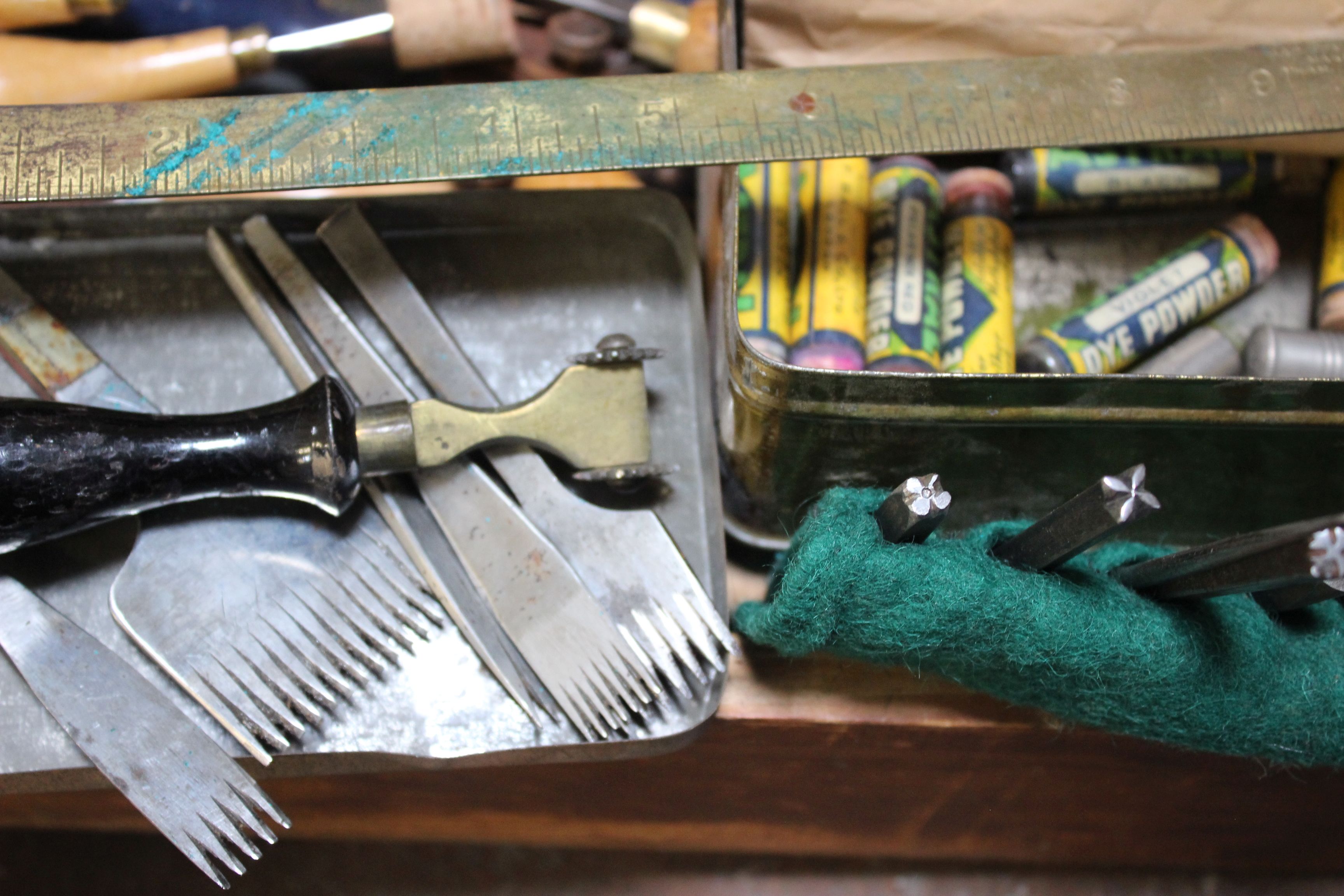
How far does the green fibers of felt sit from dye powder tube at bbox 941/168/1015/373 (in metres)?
0.16

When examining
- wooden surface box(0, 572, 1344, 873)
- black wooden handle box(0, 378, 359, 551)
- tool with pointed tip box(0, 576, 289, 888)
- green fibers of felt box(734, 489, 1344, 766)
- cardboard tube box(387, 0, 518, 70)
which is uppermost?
cardboard tube box(387, 0, 518, 70)

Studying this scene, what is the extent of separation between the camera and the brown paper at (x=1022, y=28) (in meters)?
0.74

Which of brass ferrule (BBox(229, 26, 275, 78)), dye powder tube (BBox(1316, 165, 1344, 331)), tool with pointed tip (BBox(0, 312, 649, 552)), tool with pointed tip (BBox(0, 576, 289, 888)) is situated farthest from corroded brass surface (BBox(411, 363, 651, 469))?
dye powder tube (BBox(1316, 165, 1344, 331))

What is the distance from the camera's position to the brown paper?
2.44ft

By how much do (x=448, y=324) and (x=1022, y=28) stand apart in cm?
49

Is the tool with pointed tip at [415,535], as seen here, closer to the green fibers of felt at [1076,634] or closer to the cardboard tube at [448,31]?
the green fibers of felt at [1076,634]

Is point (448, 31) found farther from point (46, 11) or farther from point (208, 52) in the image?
point (46, 11)

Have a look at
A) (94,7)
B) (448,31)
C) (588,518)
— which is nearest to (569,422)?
(588,518)

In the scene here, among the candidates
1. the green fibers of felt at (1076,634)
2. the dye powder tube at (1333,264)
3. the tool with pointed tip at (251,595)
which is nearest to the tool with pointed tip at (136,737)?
the tool with pointed tip at (251,595)

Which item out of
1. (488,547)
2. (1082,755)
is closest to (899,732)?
(1082,755)

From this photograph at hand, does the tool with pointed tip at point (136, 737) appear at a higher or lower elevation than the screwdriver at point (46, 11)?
lower

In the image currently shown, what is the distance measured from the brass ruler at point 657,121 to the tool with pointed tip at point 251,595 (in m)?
0.12

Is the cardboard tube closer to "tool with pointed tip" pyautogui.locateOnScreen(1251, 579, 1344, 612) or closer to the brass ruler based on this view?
the brass ruler

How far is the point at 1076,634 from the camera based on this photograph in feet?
1.71
